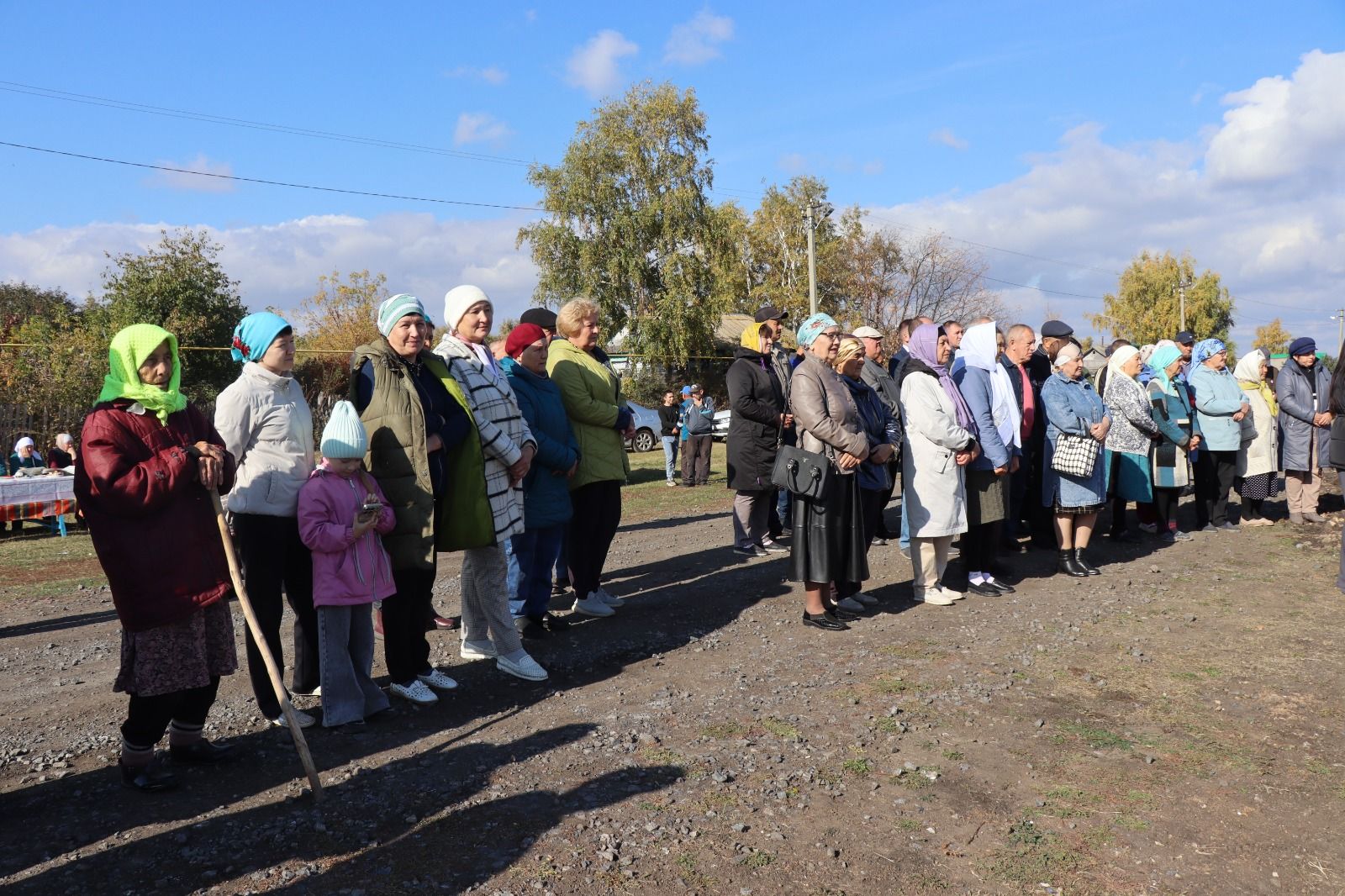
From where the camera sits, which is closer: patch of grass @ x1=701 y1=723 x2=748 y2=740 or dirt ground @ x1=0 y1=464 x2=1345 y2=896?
dirt ground @ x1=0 y1=464 x2=1345 y2=896

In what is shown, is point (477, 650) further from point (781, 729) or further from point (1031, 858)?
point (1031, 858)

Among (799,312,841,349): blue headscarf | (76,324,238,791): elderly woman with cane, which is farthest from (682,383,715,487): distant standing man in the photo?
(76,324,238,791): elderly woman with cane

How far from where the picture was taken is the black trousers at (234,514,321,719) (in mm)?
4520

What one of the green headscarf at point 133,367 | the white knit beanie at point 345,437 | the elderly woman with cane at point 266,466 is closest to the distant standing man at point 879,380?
the white knit beanie at point 345,437

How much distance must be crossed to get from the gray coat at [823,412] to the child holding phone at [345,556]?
9.51 ft

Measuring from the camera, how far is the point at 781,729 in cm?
465

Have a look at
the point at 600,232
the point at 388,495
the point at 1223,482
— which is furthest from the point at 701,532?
the point at 600,232

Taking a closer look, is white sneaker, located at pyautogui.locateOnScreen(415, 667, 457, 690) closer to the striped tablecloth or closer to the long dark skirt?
the long dark skirt

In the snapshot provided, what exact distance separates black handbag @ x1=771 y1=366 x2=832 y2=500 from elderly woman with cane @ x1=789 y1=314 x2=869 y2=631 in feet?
0.19

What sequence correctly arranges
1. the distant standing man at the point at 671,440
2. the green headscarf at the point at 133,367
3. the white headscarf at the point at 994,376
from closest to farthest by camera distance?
1. the green headscarf at the point at 133,367
2. the white headscarf at the point at 994,376
3. the distant standing man at the point at 671,440

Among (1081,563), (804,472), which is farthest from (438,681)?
(1081,563)

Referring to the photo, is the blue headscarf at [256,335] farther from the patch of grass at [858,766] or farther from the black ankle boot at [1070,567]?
the black ankle boot at [1070,567]

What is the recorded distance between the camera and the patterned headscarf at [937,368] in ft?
23.9

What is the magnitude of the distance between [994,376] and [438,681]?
4.84 metres
